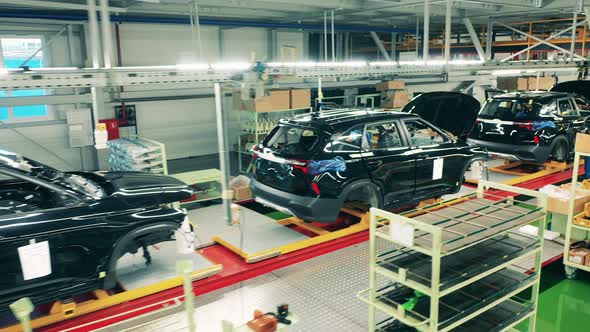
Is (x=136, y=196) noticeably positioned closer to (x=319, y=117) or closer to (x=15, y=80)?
(x=15, y=80)

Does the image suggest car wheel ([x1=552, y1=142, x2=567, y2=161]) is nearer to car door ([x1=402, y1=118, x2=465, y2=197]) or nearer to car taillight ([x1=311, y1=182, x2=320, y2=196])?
car door ([x1=402, y1=118, x2=465, y2=197])

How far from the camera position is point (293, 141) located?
5.91m

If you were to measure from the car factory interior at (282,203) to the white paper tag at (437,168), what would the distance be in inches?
1.0

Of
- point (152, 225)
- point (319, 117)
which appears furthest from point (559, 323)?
point (152, 225)

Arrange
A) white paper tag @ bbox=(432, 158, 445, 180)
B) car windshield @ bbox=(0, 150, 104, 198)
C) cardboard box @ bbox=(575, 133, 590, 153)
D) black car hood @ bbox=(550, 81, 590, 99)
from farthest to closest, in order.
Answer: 1. black car hood @ bbox=(550, 81, 590, 99)
2. white paper tag @ bbox=(432, 158, 445, 180)
3. cardboard box @ bbox=(575, 133, 590, 153)
4. car windshield @ bbox=(0, 150, 104, 198)

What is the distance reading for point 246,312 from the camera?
4.13m

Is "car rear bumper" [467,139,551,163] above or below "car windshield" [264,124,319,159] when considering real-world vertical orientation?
below

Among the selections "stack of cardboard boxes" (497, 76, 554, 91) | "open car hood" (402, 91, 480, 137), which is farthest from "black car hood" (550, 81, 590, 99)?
"open car hood" (402, 91, 480, 137)

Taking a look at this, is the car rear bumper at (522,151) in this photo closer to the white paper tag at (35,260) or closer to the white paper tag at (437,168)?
the white paper tag at (437,168)

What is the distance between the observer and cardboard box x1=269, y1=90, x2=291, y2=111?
916 centimetres

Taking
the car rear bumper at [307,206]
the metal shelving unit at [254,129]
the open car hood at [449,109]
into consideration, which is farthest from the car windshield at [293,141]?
the metal shelving unit at [254,129]

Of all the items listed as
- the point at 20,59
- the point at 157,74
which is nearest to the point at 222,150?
the point at 157,74

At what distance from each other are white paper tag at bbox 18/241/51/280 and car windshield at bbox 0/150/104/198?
1.97 ft

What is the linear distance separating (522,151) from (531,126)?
47 centimetres
